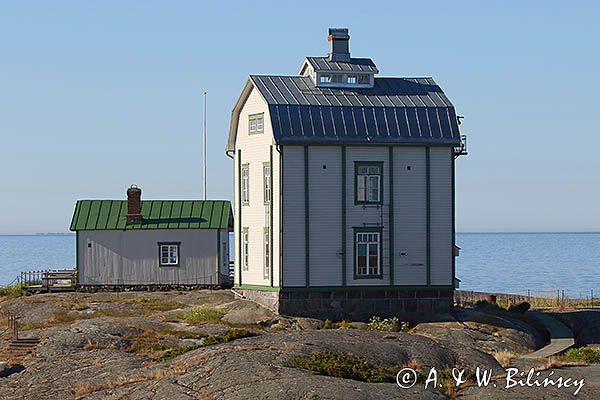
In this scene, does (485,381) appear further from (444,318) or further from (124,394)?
(444,318)

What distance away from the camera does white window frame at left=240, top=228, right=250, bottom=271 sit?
50.5 metres

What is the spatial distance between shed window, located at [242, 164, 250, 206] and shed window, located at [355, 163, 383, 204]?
5501 mm

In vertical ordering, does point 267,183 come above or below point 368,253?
above

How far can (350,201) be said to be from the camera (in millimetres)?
47344

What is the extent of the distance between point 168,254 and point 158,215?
232 centimetres

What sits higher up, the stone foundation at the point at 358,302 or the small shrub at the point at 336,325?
the stone foundation at the point at 358,302

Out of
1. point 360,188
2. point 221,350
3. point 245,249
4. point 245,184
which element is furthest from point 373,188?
point 221,350

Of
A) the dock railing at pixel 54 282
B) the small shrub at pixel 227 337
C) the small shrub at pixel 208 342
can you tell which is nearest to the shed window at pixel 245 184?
the dock railing at pixel 54 282

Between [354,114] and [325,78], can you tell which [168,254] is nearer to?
[325,78]

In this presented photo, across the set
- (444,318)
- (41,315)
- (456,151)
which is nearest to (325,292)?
(444,318)

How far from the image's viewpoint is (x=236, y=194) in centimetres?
5197

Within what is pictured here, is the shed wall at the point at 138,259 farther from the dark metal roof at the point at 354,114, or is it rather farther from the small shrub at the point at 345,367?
the small shrub at the point at 345,367

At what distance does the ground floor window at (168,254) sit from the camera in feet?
192

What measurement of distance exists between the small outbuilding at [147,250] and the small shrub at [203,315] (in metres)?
10.7
